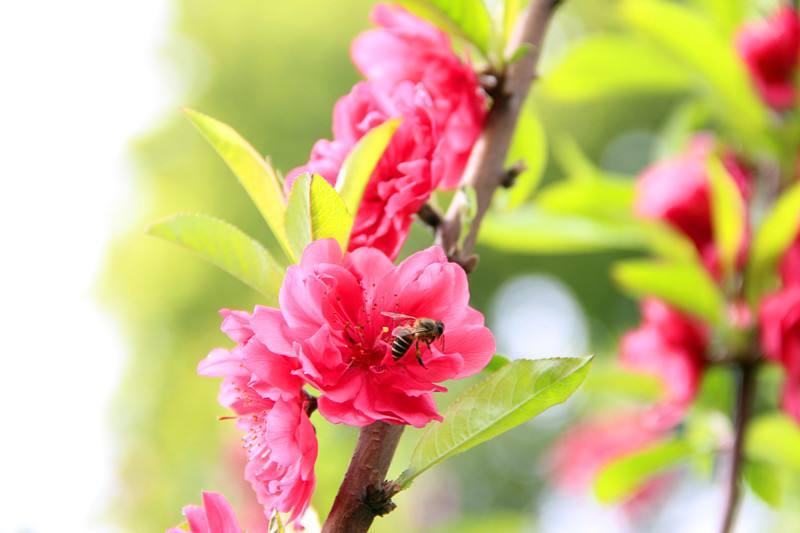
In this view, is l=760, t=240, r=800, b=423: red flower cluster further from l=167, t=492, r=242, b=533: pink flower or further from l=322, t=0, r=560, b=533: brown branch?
l=167, t=492, r=242, b=533: pink flower

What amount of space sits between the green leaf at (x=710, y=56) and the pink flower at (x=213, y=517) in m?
1.00

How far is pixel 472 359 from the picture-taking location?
56 centimetres

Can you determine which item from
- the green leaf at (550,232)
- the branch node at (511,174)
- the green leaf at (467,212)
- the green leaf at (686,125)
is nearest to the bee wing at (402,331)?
the green leaf at (467,212)

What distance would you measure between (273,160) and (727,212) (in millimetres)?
5958

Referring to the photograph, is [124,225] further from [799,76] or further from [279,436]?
[279,436]

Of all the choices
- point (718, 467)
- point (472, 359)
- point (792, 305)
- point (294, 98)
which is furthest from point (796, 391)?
point (294, 98)

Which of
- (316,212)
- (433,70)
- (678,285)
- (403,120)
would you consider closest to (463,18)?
(433,70)

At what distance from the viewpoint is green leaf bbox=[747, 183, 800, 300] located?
43.8 inches

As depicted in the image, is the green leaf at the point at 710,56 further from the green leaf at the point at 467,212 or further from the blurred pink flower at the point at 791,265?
the green leaf at the point at 467,212

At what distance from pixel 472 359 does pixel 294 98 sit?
7.10 m

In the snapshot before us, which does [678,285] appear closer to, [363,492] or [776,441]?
[776,441]

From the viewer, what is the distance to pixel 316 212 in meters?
0.56

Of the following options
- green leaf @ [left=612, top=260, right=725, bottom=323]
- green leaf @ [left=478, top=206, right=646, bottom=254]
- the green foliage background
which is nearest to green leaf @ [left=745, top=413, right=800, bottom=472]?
green leaf @ [left=612, top=260, right=725, bottom=323]

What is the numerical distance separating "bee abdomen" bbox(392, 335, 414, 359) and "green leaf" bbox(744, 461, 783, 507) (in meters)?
0.78
